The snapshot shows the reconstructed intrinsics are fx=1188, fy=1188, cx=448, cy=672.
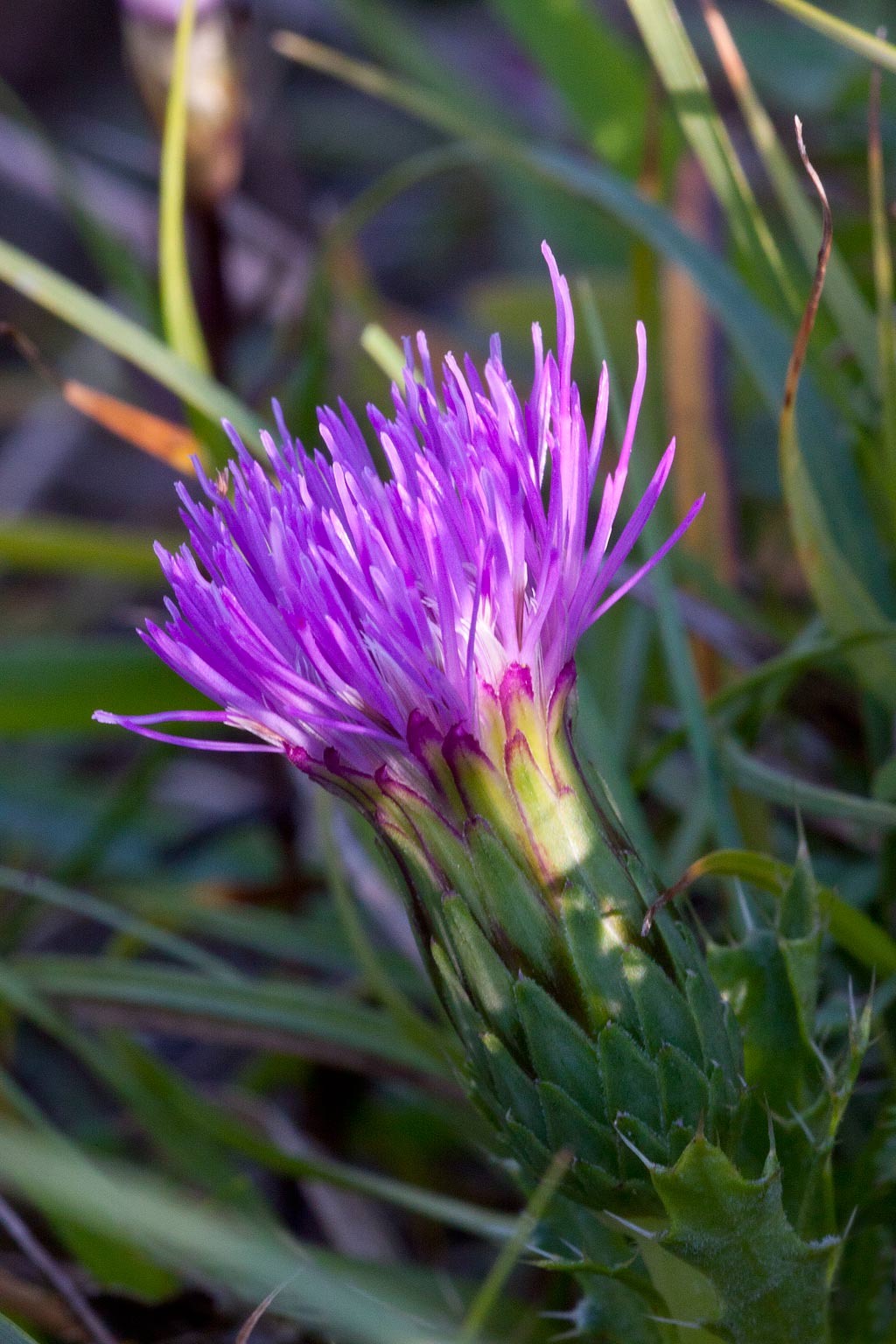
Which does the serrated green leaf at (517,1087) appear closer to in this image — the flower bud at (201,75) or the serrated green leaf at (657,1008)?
the serrated green leaf at (657,1008)

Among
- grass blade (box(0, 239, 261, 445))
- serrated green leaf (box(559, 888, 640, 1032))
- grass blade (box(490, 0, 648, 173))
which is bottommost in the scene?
serrated green leaf (box(559, 888, 640, 1032))

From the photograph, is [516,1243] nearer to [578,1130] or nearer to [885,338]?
[578,1130]

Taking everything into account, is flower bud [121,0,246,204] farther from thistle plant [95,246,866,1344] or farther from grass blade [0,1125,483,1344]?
grass blade [0,1125,483,1344]

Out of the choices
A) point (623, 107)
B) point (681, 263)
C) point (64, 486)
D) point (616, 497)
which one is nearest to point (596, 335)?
point (681, 263)

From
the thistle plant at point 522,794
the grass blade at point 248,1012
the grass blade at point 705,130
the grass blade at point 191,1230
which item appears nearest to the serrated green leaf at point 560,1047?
the thistle plant at point 522,794

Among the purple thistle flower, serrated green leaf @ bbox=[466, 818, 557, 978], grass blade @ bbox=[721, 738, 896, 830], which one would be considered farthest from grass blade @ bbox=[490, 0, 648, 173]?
serrated green leaf @ bbox=[466, 818, 557, 978]

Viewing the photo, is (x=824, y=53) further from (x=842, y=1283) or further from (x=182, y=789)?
(x=842, y=1283)
